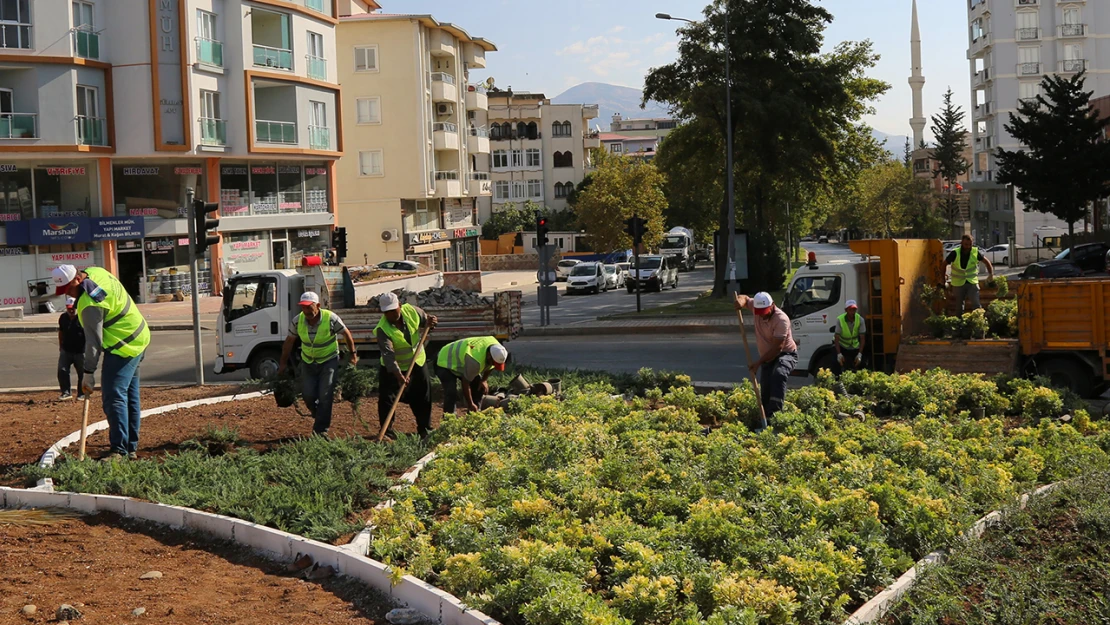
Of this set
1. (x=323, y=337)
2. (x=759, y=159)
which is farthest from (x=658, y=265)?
(x=323, y=337)

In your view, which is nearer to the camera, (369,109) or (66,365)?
(66,365)

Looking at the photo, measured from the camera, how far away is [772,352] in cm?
1222

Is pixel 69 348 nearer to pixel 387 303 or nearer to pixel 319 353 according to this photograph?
pixel 319 353

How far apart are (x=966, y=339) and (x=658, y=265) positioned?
1398 inches

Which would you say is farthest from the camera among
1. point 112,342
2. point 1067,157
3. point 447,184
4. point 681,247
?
point 681,247

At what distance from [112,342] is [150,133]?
3222 cm

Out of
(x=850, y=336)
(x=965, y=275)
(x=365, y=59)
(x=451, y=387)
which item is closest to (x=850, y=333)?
(x=850, y=336)

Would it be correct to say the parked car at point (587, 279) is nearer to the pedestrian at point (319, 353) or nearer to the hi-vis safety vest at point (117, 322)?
the pedestrian at point (319, 353)

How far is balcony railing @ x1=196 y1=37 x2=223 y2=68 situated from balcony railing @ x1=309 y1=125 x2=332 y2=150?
4.94 m

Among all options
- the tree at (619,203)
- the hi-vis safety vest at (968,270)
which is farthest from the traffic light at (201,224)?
the tree at (619,203)

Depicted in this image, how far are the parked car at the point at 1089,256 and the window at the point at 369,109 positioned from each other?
34452 millimetres

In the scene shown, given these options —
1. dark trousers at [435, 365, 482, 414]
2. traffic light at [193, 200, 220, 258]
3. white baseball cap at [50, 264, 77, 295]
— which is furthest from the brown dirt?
traffic light at [193, 200, 220, 258]

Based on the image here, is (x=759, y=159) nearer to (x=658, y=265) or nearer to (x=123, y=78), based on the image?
(x=658, y=265)

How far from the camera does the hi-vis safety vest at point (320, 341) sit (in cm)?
1184
